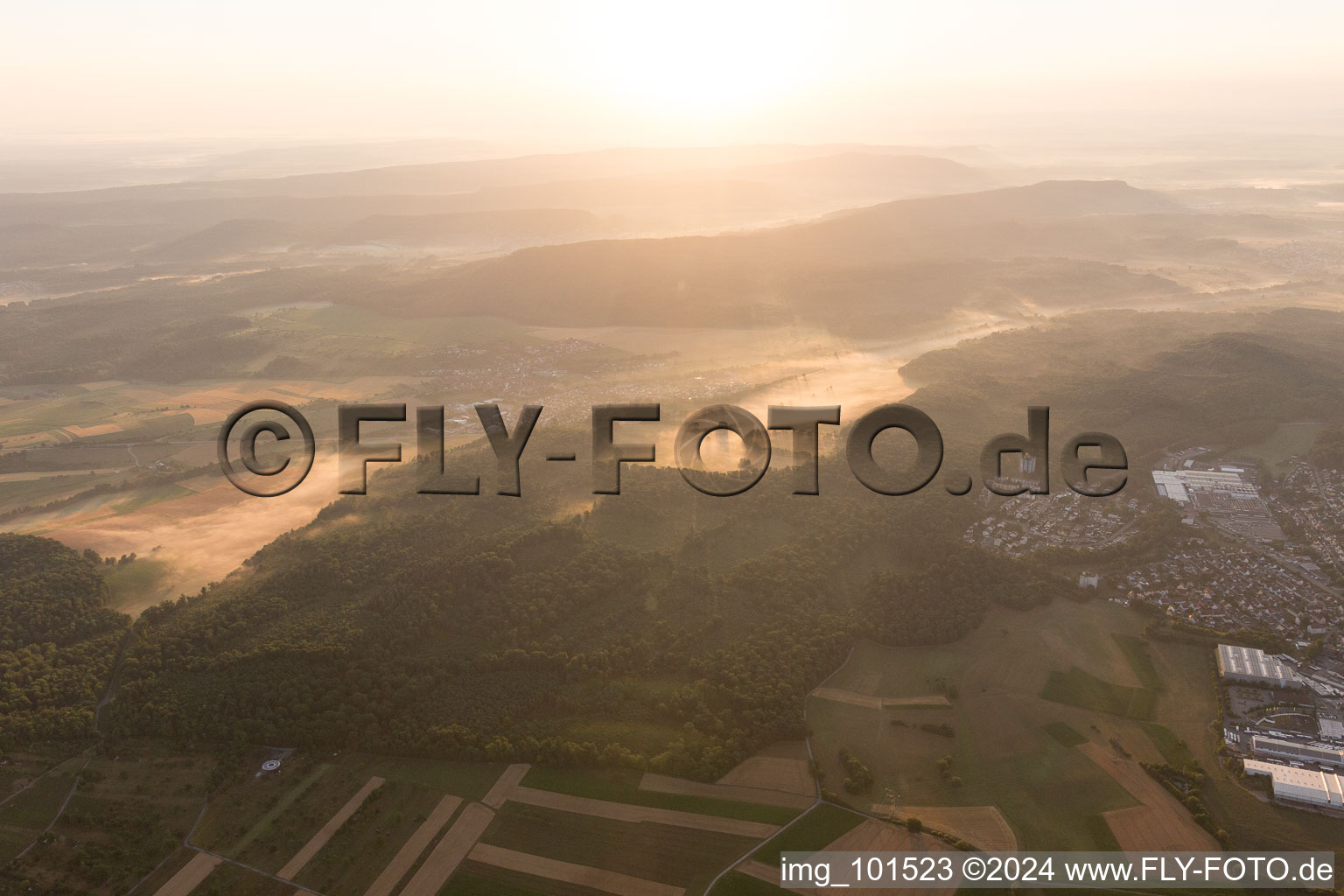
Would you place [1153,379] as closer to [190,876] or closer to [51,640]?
[190,876]

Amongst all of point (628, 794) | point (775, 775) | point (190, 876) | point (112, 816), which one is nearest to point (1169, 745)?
point (775, 775)

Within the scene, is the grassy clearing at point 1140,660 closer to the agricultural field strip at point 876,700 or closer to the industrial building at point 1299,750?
the industrial building at point 1299,750

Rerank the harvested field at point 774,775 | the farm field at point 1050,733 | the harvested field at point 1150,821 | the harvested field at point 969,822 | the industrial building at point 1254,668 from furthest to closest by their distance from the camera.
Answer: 1. the industrial building at point 1254,668
2. the harvested field at point 774,775
3. the farm field at point 1050,733
4. the harvested field at point 969,822
5. the harvested field at point 1150,821

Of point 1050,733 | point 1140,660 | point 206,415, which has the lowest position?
point 1050,733

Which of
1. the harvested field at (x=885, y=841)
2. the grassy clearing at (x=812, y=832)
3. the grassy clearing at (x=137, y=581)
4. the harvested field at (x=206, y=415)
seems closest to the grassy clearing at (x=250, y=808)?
the grassy clearing at (x=137, y=581)

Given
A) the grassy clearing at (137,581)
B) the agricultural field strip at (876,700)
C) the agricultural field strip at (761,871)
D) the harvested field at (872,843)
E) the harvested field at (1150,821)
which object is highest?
the grassy clearing at (137,581)

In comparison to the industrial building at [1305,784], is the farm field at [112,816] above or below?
below

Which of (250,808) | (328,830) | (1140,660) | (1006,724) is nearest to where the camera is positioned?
(328,830)

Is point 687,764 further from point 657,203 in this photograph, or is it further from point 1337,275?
point 657,203

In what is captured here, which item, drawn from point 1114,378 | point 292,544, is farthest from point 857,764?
point 1114,378
